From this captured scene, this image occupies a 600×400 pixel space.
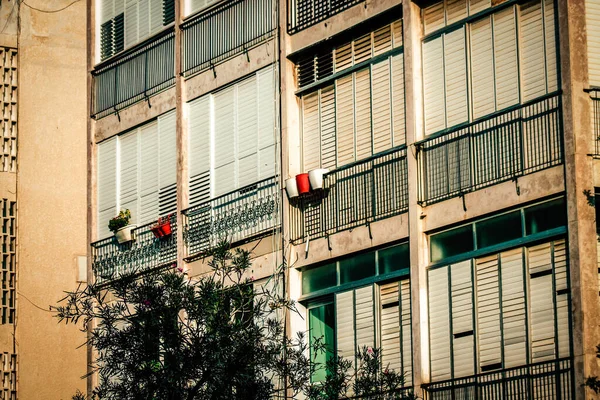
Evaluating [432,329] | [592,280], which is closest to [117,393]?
[432,329]

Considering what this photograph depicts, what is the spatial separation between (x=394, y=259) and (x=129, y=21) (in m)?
11.5

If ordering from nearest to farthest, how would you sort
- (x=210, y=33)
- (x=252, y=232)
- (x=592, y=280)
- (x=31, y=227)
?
(x=592, y=280) → (x=252, y=232) → (x=210, y=33) → (x=31, y=227)

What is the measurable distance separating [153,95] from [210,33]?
2.39 meters

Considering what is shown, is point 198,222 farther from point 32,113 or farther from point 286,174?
point 32,113

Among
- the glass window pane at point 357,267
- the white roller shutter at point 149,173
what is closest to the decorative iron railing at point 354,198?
the glass window pane at point 357,267

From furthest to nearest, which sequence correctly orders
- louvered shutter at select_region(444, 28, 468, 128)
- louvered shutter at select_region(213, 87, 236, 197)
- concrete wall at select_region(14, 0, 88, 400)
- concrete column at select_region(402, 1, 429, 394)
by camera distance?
concrete wall at select_region(14, 0, 88, 400), louvered shutter at select_region(213, 87, 236, 197), louvered shutter at select_region(444, 28, 468, 128), concrete column at select_region(402, 1, 429, 394)

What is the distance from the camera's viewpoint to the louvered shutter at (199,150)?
104 feet

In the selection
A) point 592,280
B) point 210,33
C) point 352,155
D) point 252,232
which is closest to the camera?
point 592,280

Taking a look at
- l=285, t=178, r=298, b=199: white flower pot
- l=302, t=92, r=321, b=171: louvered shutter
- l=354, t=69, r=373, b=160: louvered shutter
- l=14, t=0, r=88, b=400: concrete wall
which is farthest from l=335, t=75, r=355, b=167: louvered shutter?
l=14, t=0, r=88, b=400: concrete wall

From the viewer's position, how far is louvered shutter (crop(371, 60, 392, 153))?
27.2m

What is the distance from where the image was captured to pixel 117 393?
2419 cm

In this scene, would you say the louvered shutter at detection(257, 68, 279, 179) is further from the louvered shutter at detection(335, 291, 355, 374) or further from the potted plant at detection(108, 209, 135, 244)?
the potted plant at detection(108, 209, 135, 244)

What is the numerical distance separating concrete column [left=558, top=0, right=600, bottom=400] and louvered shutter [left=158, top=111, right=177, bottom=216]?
11.6 metres

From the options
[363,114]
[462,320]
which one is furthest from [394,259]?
[363,114]
